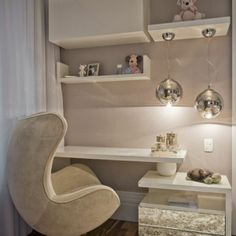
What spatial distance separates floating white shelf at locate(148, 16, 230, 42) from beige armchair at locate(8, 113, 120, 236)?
1.16 m

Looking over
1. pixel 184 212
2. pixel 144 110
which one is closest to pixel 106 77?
pixel 144 110

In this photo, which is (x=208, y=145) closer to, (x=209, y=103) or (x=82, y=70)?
(x=209, y=103)

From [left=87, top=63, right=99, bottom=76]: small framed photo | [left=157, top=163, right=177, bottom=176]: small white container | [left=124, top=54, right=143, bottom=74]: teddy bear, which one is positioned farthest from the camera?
[left=87, top=63, right=99, bottom=76]: small framed photo

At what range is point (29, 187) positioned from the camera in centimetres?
182

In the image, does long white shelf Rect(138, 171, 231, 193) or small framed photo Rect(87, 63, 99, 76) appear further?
small framed photo Rect(87, 63, 99, 76)

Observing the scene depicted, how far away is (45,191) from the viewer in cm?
183

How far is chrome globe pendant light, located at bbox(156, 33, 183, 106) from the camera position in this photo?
2338 mm

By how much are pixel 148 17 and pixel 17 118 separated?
1532 millimetres

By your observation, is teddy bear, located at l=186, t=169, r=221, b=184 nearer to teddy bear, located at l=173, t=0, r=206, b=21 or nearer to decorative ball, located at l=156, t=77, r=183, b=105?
decorative ball, located at l=156, t=77, r=183, b=105

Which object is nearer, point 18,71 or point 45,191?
point 45,191

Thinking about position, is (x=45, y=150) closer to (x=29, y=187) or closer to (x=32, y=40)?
(x=29, y=187)

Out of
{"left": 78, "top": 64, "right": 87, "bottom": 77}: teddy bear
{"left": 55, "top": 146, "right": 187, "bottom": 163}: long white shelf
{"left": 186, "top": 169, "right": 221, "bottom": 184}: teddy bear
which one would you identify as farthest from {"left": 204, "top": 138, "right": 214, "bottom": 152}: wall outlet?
{"left": 78, "top": 64, "right": 87, "bottom": 77}: teddy bear

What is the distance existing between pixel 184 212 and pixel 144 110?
3.39 feet

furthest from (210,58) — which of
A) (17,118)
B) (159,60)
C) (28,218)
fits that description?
(28,218)
